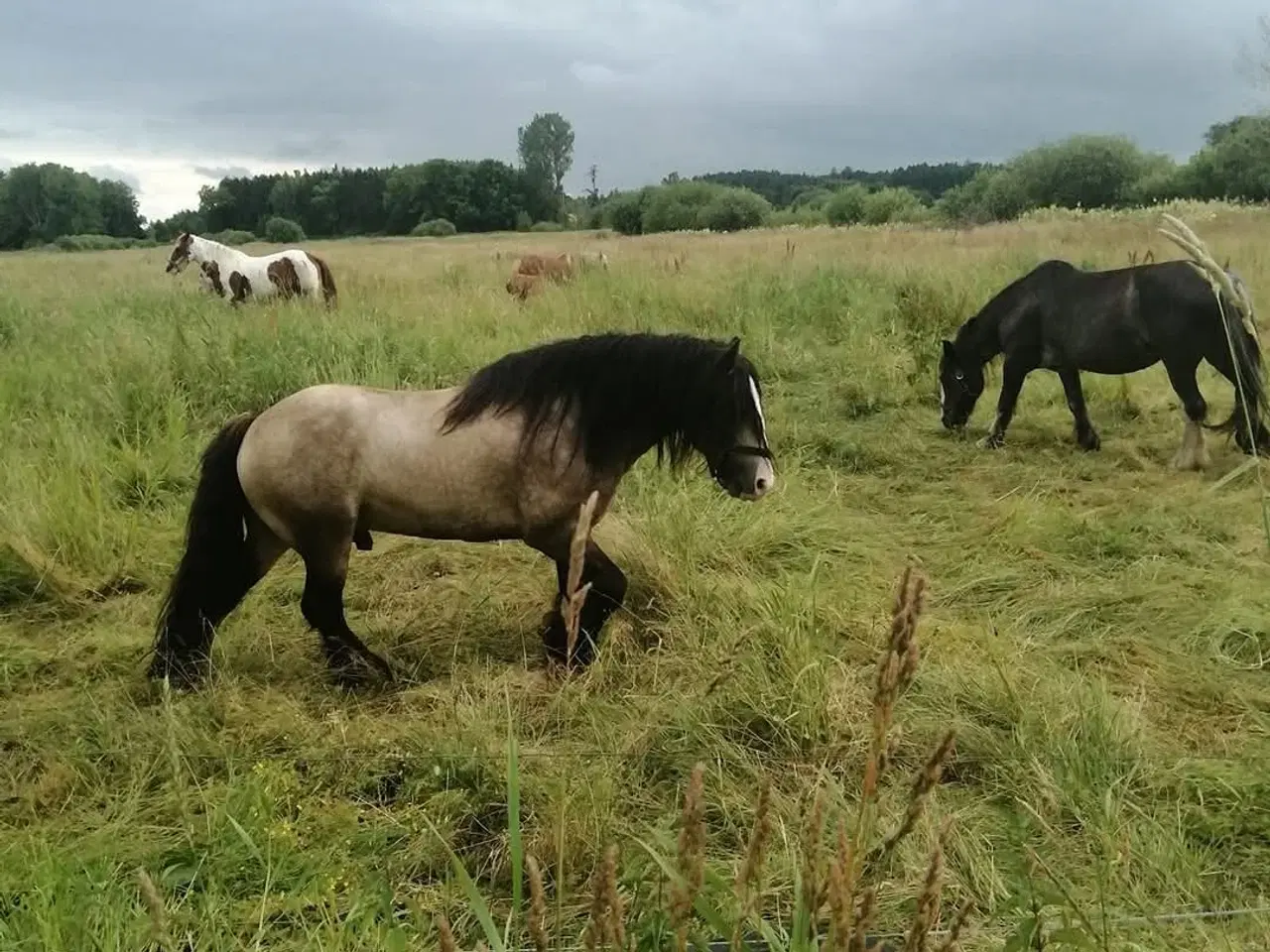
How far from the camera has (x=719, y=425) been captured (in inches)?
130

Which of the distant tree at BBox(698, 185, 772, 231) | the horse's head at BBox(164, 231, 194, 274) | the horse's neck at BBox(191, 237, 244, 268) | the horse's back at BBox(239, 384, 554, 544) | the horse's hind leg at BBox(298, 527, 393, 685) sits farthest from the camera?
the distant tree at BBox(698, 185, 772, 231)

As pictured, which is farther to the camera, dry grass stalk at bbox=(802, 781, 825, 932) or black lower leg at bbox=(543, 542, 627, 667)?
black lower leg at bbox=(543, 542, 627, 667)

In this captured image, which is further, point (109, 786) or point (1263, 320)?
point (1263, 320)

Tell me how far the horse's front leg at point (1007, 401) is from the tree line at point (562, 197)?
74.7 ft

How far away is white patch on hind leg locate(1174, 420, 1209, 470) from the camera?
6.07m

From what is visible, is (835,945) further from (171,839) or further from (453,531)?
(453,531)

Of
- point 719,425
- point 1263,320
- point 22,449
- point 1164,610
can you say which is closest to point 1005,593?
point 1164,610

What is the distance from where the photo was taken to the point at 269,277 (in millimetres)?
11094

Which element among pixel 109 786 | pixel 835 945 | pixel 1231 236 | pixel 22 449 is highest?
pixel 1231 236

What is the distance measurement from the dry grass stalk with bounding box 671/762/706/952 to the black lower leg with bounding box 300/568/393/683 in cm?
261

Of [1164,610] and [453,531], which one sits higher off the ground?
[453,531]

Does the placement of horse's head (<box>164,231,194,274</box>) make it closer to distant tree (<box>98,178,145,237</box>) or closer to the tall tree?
distant tree (<box>98,178,145,237</box>)

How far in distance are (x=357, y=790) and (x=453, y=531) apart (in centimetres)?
99

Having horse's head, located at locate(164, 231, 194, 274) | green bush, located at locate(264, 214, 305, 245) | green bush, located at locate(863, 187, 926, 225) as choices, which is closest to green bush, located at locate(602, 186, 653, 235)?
green bush, located at locate(863, 187, 926, 225)
